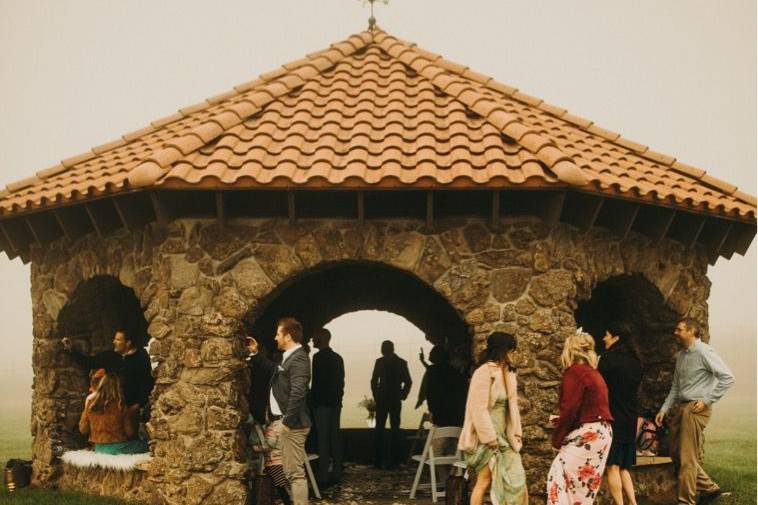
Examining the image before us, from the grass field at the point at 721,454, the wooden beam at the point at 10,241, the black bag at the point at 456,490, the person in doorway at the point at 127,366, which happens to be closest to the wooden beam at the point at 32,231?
the wooden beam at the point at 10,241

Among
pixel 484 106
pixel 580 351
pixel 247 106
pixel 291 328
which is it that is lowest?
pixel 580 351

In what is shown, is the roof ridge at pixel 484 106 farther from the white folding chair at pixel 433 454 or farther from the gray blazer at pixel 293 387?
the white folding chair at pixel 433 454

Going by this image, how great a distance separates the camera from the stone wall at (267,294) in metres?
7.24

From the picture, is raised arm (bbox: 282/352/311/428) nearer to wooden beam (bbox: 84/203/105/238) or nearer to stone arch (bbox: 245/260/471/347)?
wooden beam (bbox: 84/203/105/238)

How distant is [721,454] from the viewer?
14695 mm

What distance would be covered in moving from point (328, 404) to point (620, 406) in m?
3.92

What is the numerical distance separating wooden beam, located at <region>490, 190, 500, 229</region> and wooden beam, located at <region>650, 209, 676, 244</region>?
1.75m

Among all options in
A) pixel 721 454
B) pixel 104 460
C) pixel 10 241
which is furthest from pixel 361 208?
pixel 721 454

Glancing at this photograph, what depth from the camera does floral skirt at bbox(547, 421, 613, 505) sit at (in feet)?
19.4

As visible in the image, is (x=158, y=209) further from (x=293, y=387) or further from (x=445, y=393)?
(x=445, y=393)

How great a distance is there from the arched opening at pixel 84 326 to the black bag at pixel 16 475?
53cm

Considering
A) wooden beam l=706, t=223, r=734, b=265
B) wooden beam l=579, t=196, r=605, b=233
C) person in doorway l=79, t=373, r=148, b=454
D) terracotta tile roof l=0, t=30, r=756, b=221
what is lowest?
person in doorway l=79, t=373, r=148, b=454

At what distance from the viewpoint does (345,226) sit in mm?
7359

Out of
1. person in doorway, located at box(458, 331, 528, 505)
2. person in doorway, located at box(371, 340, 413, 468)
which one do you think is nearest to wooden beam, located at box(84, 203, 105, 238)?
person in doorway, located at box(458, 331, 528, 505)
